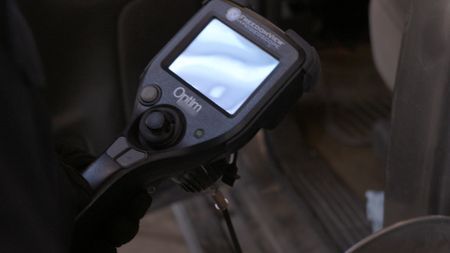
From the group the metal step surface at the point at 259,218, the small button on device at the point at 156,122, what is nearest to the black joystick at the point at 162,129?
the small button on device at the point at 156,122

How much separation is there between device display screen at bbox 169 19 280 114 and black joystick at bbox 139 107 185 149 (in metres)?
0.03

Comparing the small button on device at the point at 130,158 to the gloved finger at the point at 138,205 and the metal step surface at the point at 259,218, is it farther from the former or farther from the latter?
the metal step surface at the point at 259,218

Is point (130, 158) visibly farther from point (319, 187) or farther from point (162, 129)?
point (319, 187)

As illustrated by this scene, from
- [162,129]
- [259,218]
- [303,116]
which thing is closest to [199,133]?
[162,129]

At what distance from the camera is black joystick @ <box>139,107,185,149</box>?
1.67 ft

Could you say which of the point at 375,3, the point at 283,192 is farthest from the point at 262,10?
the point at 283,192

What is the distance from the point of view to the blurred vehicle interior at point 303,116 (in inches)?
23.0

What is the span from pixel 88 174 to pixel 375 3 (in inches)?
18.2

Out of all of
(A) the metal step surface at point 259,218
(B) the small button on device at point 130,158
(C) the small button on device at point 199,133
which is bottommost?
(A) the metal step surface at point 259,218

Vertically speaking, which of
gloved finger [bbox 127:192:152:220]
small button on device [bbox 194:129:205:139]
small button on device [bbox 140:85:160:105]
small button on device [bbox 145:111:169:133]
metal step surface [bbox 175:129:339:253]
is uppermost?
small button on device [bbox 140:85:160:105]

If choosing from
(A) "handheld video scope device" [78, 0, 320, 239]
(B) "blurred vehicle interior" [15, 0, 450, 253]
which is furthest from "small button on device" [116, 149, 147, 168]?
(B) "blurred vehicle interior" [15, 0, 450, 253]

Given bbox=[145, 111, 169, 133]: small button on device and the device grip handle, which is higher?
bbox=[145, 111, 169, 133]: small button on device

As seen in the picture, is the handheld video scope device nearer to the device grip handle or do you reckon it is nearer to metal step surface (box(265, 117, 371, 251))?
the device grip handle

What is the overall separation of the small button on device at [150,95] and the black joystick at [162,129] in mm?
16
